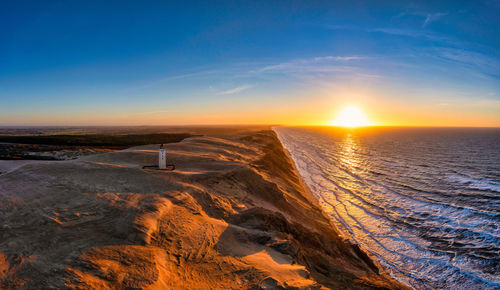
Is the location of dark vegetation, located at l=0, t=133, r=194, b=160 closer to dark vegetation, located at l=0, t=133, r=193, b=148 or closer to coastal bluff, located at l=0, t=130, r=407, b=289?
dark vegetation, located at l=0, t=133, r=193, b=148

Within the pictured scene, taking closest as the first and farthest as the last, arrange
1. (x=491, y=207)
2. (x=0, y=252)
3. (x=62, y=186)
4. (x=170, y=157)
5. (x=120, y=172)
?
(x=0, y=252)
(x=62, y=186)
(x=120, y=172)
(x=491, y=207)
(x=170, y=157)

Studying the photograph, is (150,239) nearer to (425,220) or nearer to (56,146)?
(425,220)

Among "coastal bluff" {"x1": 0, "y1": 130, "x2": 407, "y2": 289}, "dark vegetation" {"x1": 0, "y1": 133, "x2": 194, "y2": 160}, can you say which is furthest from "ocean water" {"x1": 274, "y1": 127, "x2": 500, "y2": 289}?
"dark vegetation" {"x1": 0, "y1": 133, "x2": 194, "y2": 160}

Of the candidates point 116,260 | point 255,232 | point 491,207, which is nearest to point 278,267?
point 255,232

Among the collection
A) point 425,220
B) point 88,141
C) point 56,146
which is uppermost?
point 88,141

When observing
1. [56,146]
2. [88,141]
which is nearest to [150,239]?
[56,146]

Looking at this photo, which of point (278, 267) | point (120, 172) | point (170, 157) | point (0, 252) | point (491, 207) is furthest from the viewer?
point (170, 157)

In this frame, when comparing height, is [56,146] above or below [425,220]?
above

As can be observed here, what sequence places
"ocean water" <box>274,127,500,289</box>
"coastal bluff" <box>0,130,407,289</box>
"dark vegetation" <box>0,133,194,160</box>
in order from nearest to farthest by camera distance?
1. "coastal bluff" <box>0,130,407,289</box>
2. "ocean water" <box>274,127,500,289</box>
3. "dark vegetation" <box>0,133,194,160</box>

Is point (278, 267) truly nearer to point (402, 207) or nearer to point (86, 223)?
point (86, 223)
